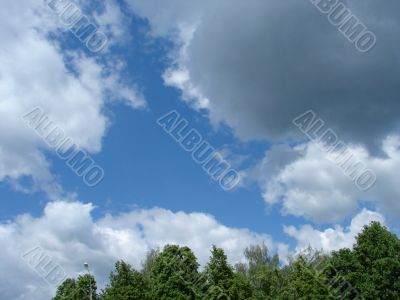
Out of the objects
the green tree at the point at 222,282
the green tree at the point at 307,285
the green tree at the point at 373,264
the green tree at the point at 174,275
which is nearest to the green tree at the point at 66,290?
the green tree at the point at 174,275

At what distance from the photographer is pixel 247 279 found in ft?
167

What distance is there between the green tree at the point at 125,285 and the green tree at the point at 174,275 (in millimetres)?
1541

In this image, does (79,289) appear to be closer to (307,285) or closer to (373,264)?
(307,285)

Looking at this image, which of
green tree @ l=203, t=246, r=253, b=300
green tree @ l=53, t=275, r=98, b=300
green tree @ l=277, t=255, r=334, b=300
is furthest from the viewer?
green tree @ l=53, t=275, r=98, b=300

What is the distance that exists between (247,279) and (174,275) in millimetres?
8083

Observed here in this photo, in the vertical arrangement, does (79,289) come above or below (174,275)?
below

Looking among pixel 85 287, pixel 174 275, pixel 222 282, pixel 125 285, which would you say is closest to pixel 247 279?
pixel 222 282

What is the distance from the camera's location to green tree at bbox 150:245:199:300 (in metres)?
47.7

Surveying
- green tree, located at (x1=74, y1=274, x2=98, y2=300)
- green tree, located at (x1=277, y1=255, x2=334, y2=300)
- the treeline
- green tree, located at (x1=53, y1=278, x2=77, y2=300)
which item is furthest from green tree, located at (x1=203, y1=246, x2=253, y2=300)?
green tree, located at (x1=53, y1=278, x2=77, y2=300)

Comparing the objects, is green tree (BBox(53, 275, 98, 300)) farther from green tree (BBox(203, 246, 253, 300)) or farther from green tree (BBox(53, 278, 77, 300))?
green tree (BBox(203, 246, 253, 300))

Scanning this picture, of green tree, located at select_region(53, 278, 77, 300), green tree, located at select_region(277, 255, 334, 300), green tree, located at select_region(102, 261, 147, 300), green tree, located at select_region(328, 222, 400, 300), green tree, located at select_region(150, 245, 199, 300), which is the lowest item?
green tree, located at select_region(53, 278, 77, 300)

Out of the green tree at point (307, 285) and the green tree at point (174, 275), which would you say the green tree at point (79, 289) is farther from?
the green tree at point (307, 285)

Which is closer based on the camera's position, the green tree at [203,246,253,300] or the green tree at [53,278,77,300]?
the green tree at [203,246,253,300]

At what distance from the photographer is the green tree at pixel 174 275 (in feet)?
157
